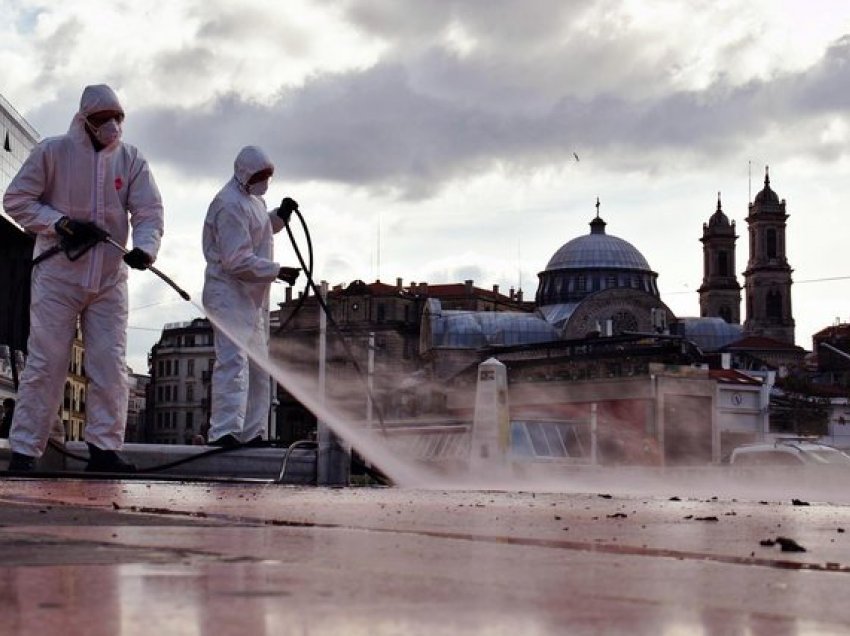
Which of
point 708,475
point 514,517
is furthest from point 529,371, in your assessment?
point 514,517

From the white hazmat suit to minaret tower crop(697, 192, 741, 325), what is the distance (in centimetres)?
16490

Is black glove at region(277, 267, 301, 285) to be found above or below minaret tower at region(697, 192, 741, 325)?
below

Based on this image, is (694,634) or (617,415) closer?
(694,634)

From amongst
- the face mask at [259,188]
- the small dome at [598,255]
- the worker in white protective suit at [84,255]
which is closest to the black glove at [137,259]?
the worker in white protective suit at [84,255]

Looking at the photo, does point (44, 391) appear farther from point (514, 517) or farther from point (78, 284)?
point (514, 517)

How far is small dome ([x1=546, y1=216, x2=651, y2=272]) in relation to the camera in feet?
454

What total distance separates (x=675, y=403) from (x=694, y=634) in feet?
231

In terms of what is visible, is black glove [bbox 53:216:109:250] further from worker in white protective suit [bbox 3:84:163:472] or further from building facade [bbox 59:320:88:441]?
building facade [bbox 59:320:88:441]

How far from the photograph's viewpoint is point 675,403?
71750 mm

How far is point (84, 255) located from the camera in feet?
32.8

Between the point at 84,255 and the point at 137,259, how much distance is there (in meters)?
0.43

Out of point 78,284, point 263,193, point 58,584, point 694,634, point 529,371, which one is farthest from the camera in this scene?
point 529,371

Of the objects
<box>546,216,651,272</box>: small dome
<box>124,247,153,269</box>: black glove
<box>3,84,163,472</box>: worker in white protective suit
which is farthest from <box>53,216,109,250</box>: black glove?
<box>546,216,651,272</box>: small dome

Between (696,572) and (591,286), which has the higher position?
(591,286)
